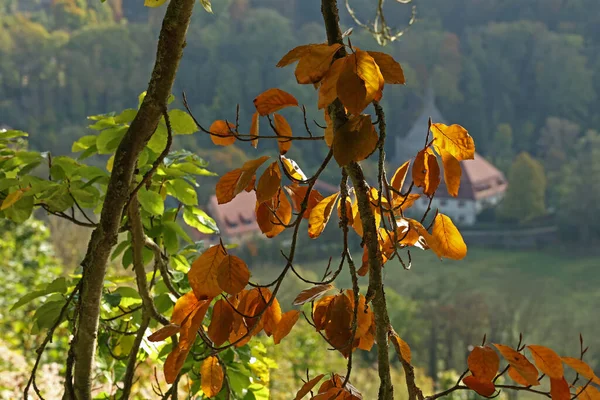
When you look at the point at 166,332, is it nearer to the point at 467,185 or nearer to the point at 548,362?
the point at 548,362

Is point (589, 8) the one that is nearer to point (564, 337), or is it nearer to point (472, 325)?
point (564, 337)

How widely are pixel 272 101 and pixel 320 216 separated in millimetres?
109

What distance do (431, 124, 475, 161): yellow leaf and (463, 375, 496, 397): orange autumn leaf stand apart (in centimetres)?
14

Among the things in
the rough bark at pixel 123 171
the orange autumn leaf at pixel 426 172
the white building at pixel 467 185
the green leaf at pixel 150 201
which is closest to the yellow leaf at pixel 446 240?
the orange autumn leaf at pixel 426 172

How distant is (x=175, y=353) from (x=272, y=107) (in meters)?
0.19

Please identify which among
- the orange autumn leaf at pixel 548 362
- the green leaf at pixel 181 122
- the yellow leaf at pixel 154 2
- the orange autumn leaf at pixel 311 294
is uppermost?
the yellow leaf at pixel 154 2

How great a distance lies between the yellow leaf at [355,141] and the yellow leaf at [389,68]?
0.03 metres

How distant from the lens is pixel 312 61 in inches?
14.7

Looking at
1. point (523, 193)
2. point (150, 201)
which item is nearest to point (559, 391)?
point (150, 201)

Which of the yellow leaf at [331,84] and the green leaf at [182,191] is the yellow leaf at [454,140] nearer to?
the yellow leaf at [331,84]

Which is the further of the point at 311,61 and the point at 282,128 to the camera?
the point at 282,128

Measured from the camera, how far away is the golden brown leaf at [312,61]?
1.22 feet

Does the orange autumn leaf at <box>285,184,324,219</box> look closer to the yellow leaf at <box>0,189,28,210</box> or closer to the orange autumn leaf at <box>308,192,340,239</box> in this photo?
the orange autumn leaf at <box>308,192,340,239</box>

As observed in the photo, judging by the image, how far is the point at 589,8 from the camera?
1864 cm
